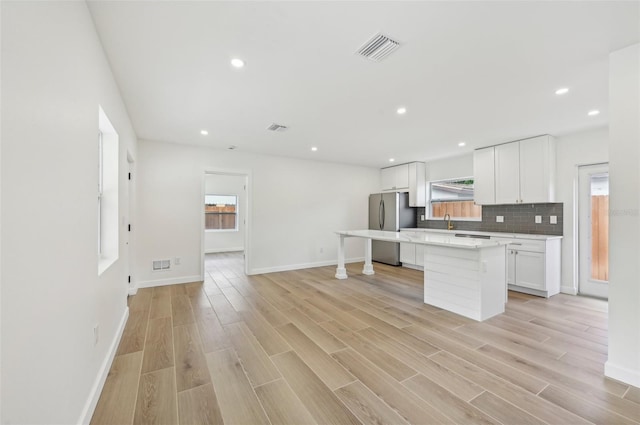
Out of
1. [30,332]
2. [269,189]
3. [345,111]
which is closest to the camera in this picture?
[30,332]

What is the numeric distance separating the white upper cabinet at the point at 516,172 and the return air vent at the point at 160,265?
5.62 metres

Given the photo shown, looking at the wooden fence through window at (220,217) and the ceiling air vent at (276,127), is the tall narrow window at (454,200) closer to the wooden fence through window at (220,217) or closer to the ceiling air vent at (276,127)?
the ceiling air vent at (276,127)

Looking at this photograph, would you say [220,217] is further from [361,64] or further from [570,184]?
[570,184]

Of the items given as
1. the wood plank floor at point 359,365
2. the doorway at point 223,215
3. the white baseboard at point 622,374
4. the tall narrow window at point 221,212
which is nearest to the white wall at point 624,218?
the white baseboard at point 622,374

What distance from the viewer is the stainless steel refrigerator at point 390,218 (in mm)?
6223

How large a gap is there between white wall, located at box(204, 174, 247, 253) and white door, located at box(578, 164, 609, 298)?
751 cm

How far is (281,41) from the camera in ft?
6.36

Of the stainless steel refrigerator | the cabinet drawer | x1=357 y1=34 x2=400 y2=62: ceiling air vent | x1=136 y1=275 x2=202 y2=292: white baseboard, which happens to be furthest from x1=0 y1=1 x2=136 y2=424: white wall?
the stainless steel refrigerator

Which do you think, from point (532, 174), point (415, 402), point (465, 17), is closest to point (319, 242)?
point (532, 174)

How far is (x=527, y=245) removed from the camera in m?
4.19

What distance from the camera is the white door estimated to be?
3.94 m

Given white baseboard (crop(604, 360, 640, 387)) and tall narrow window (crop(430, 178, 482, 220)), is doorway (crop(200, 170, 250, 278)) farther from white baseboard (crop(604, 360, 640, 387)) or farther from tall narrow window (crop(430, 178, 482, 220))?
Answer: white baseboard (crop(604, 360, 640, 387))

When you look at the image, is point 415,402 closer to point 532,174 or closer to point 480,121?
point 480,121

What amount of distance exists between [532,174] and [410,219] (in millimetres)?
2617
